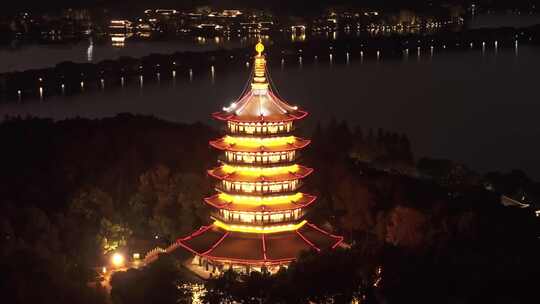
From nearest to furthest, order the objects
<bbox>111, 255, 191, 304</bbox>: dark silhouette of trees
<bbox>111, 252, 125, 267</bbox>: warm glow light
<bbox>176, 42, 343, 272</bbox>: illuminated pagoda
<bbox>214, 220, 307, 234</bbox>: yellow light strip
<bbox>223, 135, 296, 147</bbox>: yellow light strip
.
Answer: <bbox>111, 255, 191, 304</bbox>: dark silhouette of trees
<bbox>176, 42, 343, 272</bbox>: illuminated pagoda
<bbox>223, 135, 296, 147</bbox>: yellow light strip
<bbox>214, 220, 307, 234</bbox>: yellow light strip
<bbox>111, 252, 125, 267</bbox>: warm glow light

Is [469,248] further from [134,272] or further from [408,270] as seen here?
[134,272]

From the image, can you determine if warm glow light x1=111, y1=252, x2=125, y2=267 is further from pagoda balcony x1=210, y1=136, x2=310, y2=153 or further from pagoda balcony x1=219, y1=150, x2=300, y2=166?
pagoda balcony x1=210, y1=136, x2=310, y2=153

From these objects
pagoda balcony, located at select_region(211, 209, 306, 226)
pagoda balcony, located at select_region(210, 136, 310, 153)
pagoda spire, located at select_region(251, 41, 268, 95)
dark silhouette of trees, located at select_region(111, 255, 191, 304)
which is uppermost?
pagoda spire, located at select_region(251, 41, 268, 95)

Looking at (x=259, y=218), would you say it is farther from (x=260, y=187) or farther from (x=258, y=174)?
(x=258, y=174)

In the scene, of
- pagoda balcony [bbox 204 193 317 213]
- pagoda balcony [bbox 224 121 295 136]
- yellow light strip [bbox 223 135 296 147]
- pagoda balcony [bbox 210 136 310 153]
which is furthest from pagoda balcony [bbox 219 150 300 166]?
pagoda balcony [bbox 204 193 317 213]

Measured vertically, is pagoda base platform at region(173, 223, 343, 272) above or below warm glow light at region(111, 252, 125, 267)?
above
